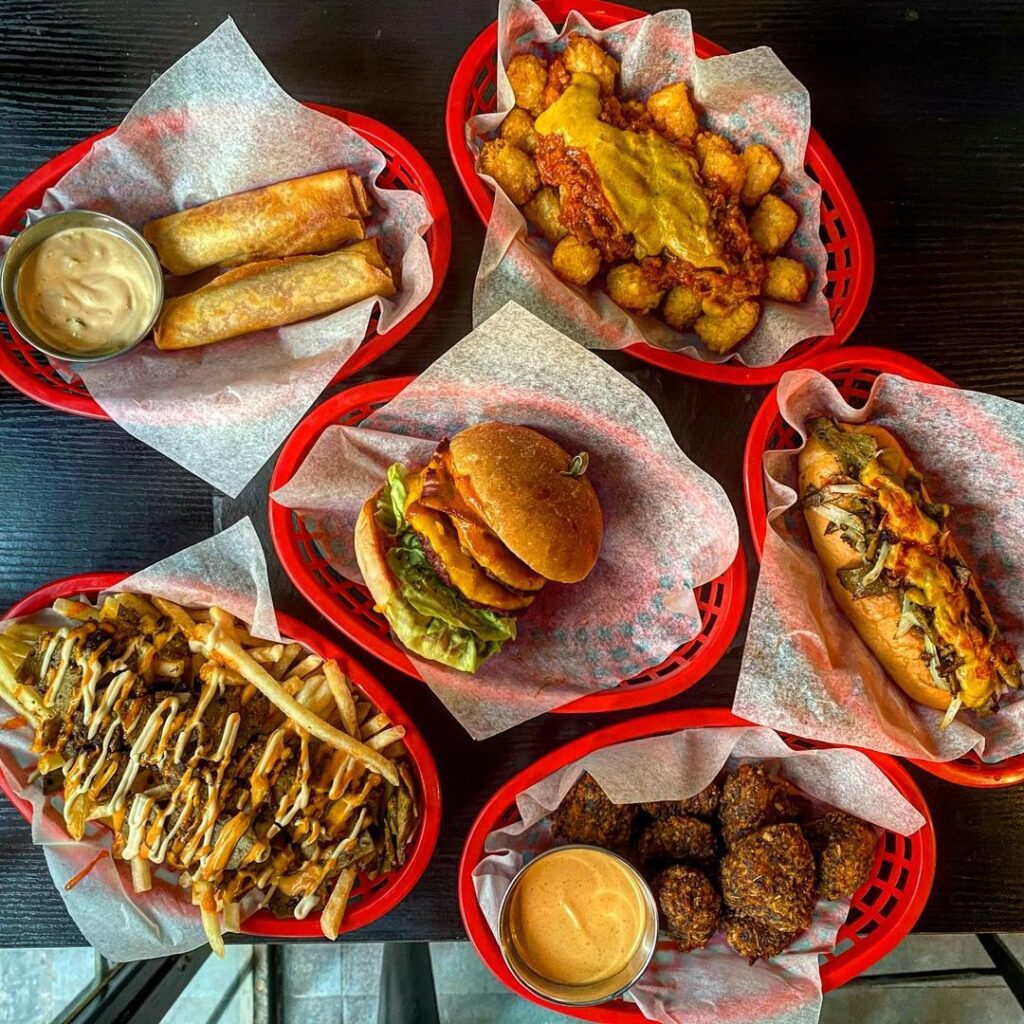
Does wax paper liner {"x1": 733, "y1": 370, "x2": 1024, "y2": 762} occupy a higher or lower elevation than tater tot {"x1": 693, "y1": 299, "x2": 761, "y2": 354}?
lower

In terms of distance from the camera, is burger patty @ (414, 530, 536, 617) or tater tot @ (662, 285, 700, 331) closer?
burger patty @ (414, 530, 536, 617)

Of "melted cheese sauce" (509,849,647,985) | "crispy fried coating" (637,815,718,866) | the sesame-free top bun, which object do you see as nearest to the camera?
the sesame-free top bun

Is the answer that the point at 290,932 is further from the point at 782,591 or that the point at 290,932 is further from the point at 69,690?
the point at 782,591

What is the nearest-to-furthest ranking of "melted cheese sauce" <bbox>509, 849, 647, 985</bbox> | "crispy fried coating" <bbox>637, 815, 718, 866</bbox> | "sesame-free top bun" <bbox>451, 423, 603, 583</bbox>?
"sesame-free top bun" <bbox>451, 423, 603, 583</bbox> < "melted cheese sauce" <bbox>509, 849, 647, 985</bbox> < "crispy fried coating" <bbox>637, 815, 718, 866</bbox>

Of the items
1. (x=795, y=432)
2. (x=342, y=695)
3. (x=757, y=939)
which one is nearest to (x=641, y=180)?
(x=795, y=432)

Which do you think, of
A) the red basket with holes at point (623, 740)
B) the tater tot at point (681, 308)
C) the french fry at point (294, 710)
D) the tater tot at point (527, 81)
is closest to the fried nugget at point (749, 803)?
the red basket with holes at point (623, 740)

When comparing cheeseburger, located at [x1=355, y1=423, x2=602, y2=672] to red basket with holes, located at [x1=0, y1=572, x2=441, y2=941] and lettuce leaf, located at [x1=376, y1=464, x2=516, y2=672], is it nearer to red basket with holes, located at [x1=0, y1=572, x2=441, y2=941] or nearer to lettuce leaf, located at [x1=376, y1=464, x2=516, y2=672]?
lettuce leaf, located at [x1=376, y1=464, x2=516, y2=672]

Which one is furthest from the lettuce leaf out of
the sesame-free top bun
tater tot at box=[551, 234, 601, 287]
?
tater tot at box=[551, 234, 601, 287]

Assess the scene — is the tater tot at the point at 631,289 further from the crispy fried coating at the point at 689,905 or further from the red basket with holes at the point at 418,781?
the crispy fried coating at the point at 689,905
